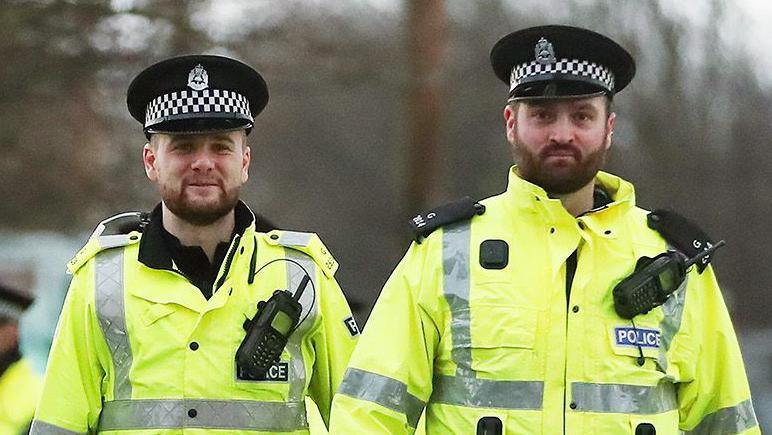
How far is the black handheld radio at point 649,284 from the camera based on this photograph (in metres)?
4.03

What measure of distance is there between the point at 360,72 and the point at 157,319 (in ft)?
21.7

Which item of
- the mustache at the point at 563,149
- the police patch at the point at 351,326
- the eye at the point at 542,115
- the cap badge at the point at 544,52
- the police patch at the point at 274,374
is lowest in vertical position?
the police patch at the point at 274,374

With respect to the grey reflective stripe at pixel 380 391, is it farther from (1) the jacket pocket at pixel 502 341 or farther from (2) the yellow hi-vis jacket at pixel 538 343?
(1) the jacket pocket at pixel 502 341

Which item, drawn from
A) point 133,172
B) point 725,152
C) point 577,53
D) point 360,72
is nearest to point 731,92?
point 725,152

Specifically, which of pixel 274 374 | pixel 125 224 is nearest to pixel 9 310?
pixel 125 224

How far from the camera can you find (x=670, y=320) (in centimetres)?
413

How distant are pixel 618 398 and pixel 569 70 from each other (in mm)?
979

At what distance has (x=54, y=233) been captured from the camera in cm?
1040

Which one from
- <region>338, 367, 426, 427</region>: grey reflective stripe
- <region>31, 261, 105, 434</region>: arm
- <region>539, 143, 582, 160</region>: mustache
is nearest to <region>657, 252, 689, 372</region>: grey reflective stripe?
<region>539, 143, 582, 160</region>: mustache

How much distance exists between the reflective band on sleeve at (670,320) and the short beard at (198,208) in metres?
1.39

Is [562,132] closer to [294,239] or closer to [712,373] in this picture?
[712,373]

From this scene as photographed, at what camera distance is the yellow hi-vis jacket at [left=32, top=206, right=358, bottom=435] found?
14.2ft

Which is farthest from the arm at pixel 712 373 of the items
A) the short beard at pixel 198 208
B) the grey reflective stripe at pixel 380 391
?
the short beard at pixel 198 208

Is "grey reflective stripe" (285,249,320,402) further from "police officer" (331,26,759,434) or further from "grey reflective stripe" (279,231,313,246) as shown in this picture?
"police officer" (331,26,759,434)
